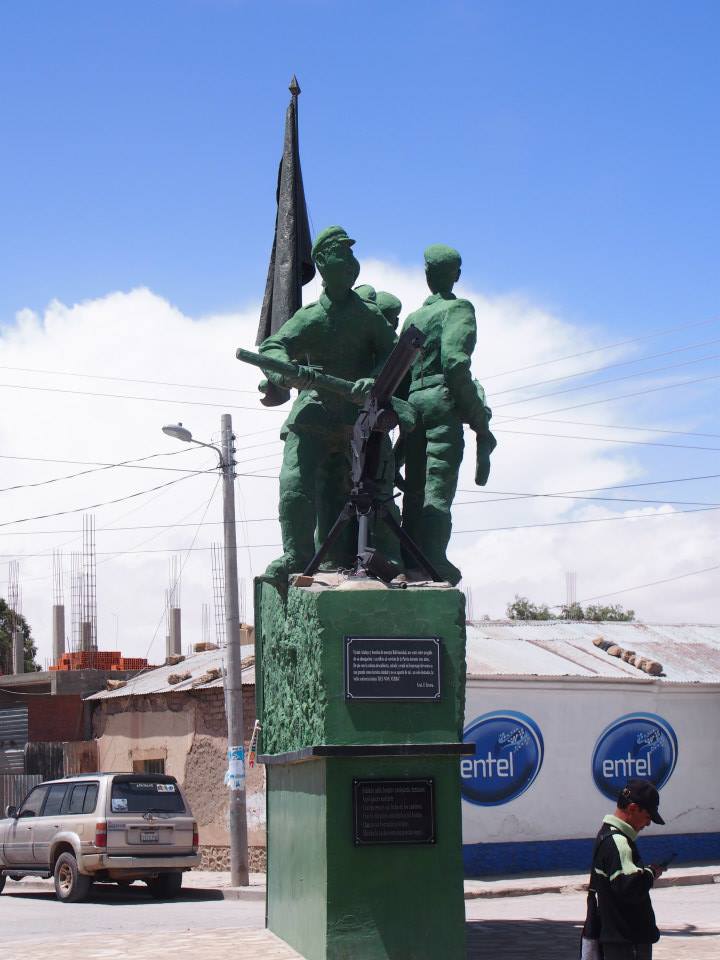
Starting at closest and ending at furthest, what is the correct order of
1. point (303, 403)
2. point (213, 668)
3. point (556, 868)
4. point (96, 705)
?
point (303, 403)
point (556, 868)
point (213, 668)
point (96, 705)

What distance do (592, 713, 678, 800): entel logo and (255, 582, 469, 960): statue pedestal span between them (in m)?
9.80

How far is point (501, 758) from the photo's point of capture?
54.5ft

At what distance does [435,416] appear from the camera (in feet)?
31.7

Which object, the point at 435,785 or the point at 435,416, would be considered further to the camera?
the point at 435,416

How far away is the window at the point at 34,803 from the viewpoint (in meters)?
16.2

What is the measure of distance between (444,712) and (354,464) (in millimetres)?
1940

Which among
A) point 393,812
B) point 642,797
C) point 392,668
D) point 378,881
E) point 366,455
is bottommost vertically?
point 378,881

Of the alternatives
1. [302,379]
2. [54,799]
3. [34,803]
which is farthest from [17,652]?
[302,379]

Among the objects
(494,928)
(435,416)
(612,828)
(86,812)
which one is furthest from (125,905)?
(612,828)

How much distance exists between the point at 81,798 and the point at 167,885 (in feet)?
5.00

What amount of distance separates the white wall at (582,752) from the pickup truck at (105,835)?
3782 mm

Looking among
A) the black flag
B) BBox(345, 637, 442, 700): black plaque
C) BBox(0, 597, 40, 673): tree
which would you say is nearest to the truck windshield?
the black flag

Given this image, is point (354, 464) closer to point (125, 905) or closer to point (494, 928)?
point (494, 928)

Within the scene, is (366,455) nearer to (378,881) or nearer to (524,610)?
(378,881)
